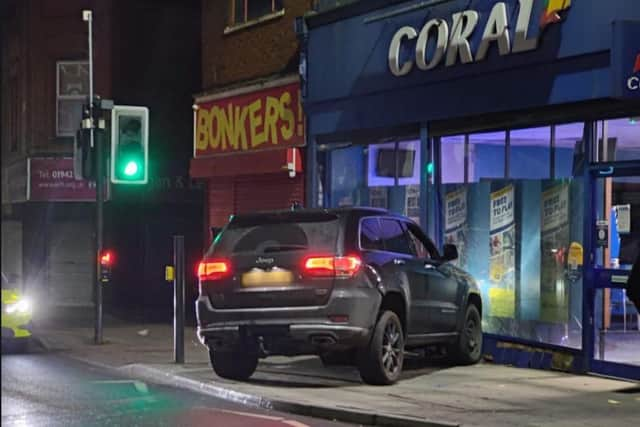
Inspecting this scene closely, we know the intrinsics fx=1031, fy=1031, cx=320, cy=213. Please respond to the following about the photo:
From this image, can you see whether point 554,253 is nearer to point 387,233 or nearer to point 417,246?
point 417,246

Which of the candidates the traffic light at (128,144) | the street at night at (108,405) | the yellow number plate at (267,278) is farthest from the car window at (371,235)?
the traffic light at (128,144)

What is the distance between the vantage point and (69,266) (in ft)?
83.9

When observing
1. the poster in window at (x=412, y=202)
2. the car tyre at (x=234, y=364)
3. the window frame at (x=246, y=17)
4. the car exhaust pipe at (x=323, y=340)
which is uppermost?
the window frame at (x=246, y=17)

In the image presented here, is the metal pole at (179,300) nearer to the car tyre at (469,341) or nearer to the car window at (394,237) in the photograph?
the car window at (394,237)

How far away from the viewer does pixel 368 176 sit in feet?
53.4

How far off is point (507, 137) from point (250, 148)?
6.26m

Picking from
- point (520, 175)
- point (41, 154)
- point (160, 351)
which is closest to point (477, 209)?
point (520, 175)

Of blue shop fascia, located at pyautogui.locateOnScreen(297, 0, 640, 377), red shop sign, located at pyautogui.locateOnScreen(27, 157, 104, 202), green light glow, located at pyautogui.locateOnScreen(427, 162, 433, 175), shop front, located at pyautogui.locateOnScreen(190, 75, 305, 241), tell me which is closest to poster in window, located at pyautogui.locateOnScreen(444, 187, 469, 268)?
blue shop fascia, located at pyautogui.locateOnScreen(297, 0, 640, 377)

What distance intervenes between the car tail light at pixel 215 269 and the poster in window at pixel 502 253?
424 cm

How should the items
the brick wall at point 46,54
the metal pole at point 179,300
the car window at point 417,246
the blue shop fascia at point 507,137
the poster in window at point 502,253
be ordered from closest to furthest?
the blue shop fascia at point 507,137 < the car window at point 417,246 < the metal pole at point 179,300 < the poster in window at point 502,253 < the brick wall at point 46,54

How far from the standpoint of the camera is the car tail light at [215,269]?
1112 cm

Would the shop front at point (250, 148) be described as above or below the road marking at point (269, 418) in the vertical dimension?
above

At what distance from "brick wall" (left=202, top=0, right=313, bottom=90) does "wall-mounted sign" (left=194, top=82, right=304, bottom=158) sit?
436 mm

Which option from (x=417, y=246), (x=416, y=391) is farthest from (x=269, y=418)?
(x=417, y=246)
